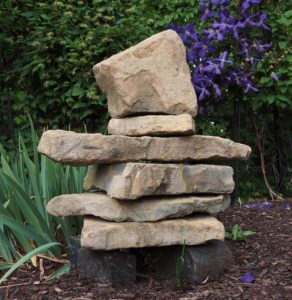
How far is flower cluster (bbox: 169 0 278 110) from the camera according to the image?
3.82m

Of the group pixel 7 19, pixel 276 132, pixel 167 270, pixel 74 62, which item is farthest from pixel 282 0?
pixel 167 270

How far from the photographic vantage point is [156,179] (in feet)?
7.53

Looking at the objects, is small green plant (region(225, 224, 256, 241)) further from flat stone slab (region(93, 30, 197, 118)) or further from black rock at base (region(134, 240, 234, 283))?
flat stone slab (region(93, 30, 197, 118))

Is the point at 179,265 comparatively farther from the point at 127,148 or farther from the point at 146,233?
the point at 127,148

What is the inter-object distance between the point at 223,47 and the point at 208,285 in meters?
→ 2.26

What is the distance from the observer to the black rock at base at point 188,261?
2.40 m

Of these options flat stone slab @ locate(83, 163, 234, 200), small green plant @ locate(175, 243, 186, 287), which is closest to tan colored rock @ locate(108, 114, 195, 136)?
flat stone slab @ locate(83, 163, 234, 200)

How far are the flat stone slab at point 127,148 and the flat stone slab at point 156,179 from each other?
54 mm

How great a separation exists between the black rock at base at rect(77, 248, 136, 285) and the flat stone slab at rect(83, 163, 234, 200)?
0.27m

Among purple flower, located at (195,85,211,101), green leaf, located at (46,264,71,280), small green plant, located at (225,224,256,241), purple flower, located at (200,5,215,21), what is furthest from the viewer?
purple flower, located at (200,5,215,21)

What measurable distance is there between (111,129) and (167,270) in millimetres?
696

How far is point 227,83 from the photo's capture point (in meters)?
4.02

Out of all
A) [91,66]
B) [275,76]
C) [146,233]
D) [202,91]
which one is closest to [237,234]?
[146,233]

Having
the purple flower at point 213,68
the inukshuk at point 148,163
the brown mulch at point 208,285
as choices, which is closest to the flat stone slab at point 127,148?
the inukshuk at point 148,163
